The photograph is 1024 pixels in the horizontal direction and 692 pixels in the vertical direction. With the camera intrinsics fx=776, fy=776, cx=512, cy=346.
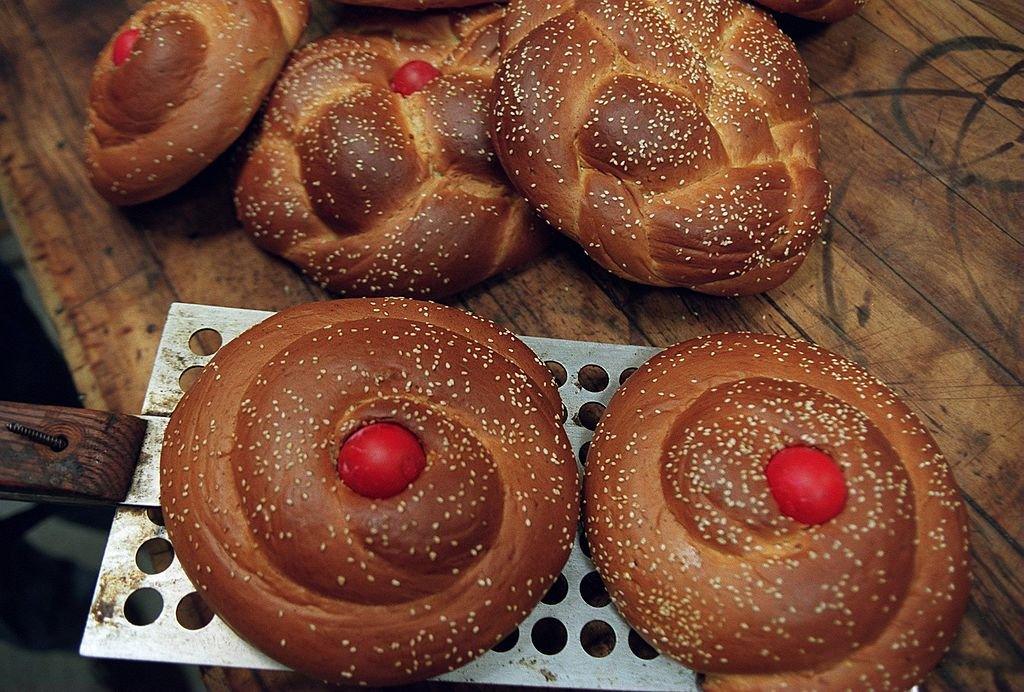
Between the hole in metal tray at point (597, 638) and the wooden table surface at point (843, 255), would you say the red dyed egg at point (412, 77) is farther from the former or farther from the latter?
the hole in metal tray at point (597, 638)

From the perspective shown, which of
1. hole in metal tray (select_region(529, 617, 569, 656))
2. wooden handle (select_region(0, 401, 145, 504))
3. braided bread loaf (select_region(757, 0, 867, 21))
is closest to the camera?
wooden handle (select_region(0, 401, 145, 504))

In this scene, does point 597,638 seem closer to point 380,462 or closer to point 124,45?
point 380,462

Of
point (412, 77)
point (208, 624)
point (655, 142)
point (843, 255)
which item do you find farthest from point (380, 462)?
point (843, 255)

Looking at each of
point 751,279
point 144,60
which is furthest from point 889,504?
point 144,60

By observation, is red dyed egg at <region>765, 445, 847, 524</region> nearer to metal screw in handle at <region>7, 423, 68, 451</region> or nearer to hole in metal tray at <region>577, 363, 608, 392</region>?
hole in metal tray at <region>577, 363, 608, 392</region>

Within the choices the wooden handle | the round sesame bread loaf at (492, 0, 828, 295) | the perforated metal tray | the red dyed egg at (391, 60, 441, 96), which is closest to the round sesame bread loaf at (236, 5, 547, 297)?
the red dyed egg at (391, 60, 441, 96)

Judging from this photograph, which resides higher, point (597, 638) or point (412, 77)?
point (412, 77)

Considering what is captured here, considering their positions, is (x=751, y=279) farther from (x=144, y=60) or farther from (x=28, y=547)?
(x=28, y=547)
